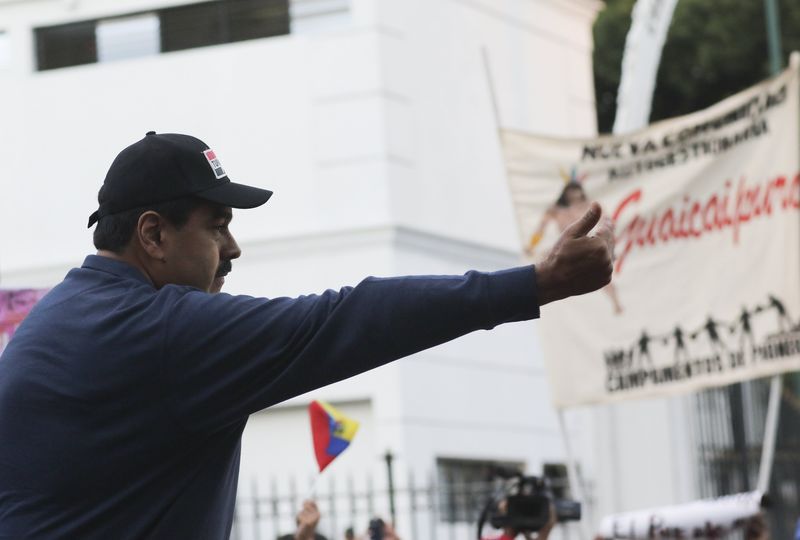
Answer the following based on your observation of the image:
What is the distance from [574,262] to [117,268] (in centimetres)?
82

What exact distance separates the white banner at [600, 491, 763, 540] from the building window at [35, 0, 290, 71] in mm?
6982

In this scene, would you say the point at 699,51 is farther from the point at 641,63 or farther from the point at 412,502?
the point at 412,502

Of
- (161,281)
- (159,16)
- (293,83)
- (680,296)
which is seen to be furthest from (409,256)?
(161,281)

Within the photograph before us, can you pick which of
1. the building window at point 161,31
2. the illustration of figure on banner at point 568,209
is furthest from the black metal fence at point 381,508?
the building window at point 161,31

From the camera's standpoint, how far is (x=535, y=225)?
10570 millimetres

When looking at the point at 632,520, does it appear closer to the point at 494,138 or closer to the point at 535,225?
the point at 535,225

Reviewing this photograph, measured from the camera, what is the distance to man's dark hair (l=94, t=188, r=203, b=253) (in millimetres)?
3053

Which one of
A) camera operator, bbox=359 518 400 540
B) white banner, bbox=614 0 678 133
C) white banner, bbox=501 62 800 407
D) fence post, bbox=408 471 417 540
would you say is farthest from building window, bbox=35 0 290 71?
camera operator, bbox=359 518 400 540

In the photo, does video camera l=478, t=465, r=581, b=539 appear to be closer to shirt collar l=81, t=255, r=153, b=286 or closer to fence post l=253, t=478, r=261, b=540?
shirt collar l=81, t=255, r=153, b=286

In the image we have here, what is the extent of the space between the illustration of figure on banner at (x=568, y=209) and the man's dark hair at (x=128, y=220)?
7.47 meters

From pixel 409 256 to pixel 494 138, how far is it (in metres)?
1.78

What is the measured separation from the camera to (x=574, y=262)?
277 cm

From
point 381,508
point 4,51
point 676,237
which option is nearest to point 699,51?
point 4,51

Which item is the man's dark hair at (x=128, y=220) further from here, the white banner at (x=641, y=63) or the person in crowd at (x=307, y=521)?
the white banner at (x=641, y=63)
